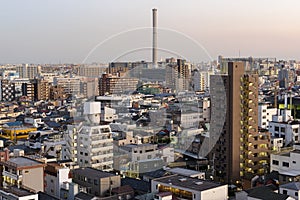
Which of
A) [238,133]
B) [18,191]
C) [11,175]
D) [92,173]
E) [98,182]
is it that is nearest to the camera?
[18,191]

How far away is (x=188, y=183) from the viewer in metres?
3.74

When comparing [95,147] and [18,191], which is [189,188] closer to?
[18,191]

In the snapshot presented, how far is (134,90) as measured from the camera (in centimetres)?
1552

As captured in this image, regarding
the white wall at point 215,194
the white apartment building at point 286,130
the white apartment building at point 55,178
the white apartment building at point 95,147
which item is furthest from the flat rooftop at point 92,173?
the white apartment building at point 286,130

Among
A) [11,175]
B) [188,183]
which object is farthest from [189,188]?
[11,175]

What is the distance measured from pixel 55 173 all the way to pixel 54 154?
220cm

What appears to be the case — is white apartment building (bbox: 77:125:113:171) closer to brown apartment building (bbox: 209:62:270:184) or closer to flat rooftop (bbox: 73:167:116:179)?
flat rooftop (bbox: 73:167:116:179)

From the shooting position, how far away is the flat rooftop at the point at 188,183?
360cm

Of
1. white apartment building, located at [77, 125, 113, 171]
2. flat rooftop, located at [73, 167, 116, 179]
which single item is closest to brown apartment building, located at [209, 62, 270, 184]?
white apartment building, located at [77, 125, 113, 171]

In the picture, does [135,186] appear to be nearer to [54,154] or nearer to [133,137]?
[54,154]

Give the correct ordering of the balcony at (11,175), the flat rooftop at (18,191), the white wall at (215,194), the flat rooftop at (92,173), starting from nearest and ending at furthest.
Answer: the flat rooftop at (18,191)
the white wall at (215,194)
the balcony at (11,175)
the flat rooftop at (92,173)

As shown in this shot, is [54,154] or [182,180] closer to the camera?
[182,180]

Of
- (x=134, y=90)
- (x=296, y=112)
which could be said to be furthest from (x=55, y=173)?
(x=134, y=90)

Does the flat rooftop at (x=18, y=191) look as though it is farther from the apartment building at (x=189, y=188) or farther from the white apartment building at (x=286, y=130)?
the white apartment building at (x=286, y=130)
